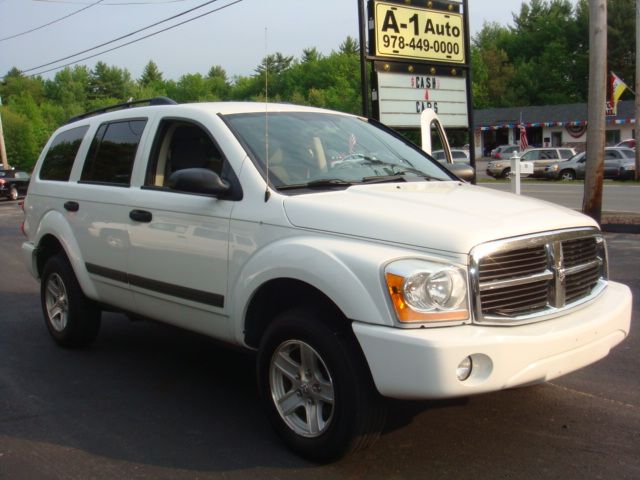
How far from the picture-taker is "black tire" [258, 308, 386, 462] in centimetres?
333

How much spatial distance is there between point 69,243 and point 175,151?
1367mm

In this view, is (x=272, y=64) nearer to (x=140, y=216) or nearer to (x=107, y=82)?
(x=140, y=216)

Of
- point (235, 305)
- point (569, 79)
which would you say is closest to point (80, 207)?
point (235, 305)

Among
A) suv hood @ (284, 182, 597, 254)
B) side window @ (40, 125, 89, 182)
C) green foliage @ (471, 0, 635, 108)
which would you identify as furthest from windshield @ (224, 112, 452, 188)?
green foliage @ (471, 0, 635, 108)

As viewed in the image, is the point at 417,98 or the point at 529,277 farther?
the point at 417,98

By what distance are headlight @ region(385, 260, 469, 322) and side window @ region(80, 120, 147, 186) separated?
2.54 m

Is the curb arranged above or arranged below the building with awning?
below

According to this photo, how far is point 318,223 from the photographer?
3.61 meters

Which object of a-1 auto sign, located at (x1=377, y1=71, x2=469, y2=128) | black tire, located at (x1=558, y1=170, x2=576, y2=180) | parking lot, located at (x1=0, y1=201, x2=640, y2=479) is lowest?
black tire, located at (x1=558, y1=170, x2=576, y2=180)

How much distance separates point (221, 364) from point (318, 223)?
221cm

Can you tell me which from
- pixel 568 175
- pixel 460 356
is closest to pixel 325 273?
pixel 460 356

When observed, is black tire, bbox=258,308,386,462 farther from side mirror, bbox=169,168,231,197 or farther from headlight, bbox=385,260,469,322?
side mirror, bbox=169,168,231,197

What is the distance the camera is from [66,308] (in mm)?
5742

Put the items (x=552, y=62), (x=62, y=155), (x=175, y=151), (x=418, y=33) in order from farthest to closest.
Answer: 1. (x=552, y=62)
2. (x=418, y=33)
3. (x=62, y=155)
4. (x=175, y=151)
